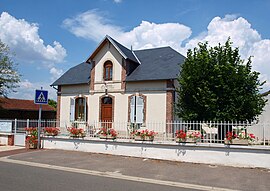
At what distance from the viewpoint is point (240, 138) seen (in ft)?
32.8

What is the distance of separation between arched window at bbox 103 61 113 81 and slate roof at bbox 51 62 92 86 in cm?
141

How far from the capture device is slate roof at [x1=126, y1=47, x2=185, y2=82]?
17.2 meters

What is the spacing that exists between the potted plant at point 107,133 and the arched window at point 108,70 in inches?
273

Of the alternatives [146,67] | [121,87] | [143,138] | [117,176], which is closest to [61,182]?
[117,176]

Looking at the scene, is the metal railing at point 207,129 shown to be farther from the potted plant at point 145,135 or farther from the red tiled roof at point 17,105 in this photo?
the red tiled roof at point 17,105

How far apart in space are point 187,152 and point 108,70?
10.2 metres

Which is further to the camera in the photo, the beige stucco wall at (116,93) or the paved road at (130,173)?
the beige stucco wall at (116,93)

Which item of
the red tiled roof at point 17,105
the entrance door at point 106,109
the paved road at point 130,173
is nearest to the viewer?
the paved road at point 130,173

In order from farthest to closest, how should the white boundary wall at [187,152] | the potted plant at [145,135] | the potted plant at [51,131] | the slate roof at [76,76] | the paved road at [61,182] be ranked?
the slate roof at [76,76], the potted plant at [51,131], the potted plant at [145,135], the white boundary wall at [187,152], the paved road at [61,182]

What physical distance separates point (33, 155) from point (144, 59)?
10.7 meters

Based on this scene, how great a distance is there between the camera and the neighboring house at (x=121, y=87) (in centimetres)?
1705

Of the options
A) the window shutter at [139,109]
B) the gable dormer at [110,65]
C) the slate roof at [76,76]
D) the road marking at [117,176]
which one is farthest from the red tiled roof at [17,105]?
the road marking at [117,176]

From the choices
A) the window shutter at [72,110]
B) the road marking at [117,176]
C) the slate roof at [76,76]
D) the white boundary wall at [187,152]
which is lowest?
the road marking at [117,176]

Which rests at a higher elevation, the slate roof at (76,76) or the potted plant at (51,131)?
the slate roof at (76,76)
